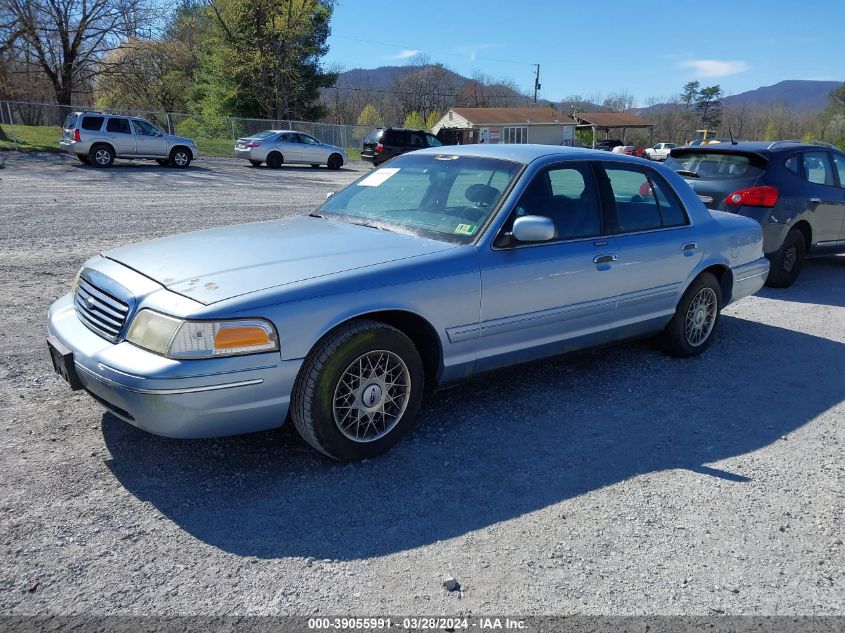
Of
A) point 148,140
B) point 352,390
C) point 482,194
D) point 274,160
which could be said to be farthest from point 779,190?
point 274,160

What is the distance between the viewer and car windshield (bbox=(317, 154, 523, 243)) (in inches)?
160

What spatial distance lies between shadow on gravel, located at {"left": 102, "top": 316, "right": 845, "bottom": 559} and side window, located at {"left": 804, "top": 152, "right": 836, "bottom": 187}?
4078 millimetres

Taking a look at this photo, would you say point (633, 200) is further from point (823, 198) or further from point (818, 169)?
point (818, 169)

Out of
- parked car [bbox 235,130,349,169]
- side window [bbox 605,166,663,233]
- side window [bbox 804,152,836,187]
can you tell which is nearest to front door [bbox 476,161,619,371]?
side window [bbox 605,166,663,233]

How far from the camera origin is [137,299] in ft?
10.5

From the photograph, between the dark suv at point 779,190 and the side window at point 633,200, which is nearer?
the side window at point 633,200

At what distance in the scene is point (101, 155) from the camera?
21.4 m

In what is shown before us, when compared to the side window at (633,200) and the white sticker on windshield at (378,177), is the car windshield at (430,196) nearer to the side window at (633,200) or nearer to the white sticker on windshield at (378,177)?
the white sticker on windshield at (378,177)

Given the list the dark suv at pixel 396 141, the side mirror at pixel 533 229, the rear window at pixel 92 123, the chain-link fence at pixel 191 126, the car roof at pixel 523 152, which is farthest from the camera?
the dark suv at pixel 396 141

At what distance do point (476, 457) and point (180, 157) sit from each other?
22.8 metres

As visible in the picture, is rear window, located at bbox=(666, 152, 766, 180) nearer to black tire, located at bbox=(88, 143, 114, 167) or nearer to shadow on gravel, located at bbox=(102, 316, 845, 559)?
shadow on gravel, located at bbox=(102, 316, 845, 559)

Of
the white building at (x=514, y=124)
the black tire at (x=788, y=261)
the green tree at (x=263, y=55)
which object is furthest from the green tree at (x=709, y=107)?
the black tire at (x=788, y=261)

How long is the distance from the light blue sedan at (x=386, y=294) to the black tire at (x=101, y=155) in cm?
1960

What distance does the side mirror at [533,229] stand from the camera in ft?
12.5
